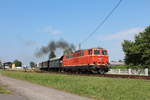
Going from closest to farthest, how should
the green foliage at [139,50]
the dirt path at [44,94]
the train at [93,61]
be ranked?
1. the dirt path at [44,94]
2. the train at [93,61]
3. the green foliage at [139,50]

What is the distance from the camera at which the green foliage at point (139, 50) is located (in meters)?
60.6

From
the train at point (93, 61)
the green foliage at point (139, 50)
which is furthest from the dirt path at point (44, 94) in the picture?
the green foliage at point (139, 50)

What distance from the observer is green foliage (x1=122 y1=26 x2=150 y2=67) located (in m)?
60.6

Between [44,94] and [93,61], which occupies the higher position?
[93,61]

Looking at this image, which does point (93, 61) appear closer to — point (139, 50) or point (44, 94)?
point (44, 94)

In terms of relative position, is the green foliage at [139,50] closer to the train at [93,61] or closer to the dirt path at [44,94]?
the train at [93,61]

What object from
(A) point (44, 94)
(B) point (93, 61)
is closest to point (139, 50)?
(B) point (93, 61)

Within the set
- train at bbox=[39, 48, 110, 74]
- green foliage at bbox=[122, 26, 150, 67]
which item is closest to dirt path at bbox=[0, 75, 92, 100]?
train at bbox=[39, 48, 110, 74]

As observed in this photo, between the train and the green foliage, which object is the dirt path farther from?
the green foliage

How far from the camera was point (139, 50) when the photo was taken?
6288cm

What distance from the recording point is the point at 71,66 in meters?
47.0

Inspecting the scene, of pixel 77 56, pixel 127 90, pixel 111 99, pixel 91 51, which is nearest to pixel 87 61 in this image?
pixel 91 51

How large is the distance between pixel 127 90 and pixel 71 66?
3061cm

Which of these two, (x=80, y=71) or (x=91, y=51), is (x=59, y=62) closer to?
(x=80, y=71)
